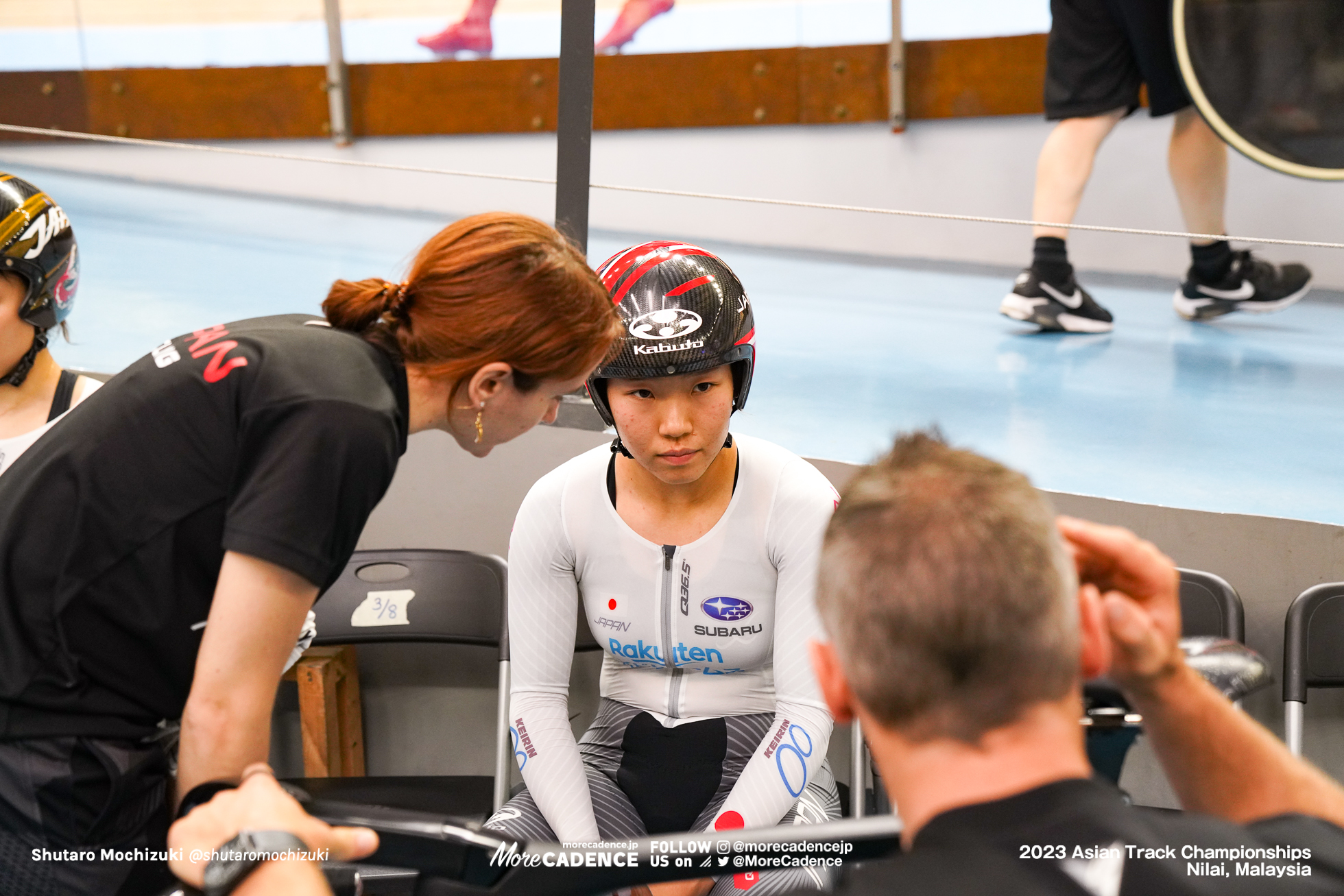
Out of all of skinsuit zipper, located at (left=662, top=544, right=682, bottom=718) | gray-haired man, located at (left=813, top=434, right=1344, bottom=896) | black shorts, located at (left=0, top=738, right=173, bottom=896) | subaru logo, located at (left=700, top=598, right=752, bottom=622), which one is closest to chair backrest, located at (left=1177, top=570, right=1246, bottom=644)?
subaru logo, located at (left=700, top=598, right=752, bottom=622)

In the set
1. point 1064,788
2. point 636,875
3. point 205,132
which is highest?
point 205,132

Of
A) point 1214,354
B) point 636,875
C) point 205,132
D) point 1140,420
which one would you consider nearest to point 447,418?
point 636,875

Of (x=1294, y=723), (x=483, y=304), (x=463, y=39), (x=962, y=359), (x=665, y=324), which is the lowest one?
(x=1294, y=723)

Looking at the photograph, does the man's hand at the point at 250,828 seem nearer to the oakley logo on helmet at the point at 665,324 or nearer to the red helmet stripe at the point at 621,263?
the oakley logo on helmet at the point at 665,324

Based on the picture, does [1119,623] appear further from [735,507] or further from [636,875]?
[735,507]

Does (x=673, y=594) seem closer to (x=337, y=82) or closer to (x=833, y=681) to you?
(x=833, y=681)

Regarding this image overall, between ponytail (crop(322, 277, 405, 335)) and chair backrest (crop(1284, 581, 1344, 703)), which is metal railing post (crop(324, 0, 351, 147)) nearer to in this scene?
ponytail (crop(322, 277, 405, 335))

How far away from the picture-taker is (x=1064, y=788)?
91 centimetres

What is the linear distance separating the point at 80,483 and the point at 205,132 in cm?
569

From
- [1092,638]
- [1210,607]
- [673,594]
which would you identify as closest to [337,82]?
[673,594]

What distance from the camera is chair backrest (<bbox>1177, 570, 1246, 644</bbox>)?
2.41m

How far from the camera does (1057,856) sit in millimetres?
895

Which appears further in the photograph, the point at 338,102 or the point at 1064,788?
the point at 338,102

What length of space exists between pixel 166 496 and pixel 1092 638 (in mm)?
1062
